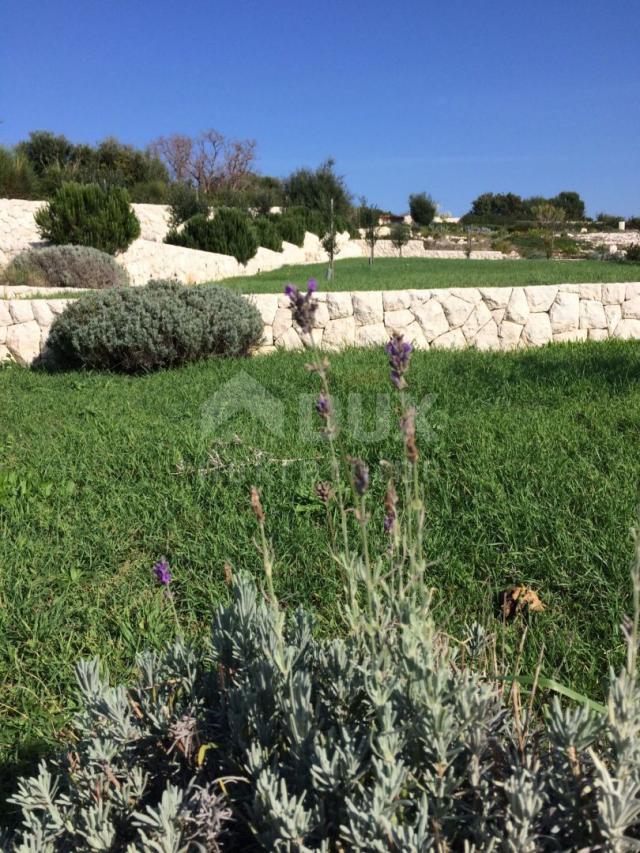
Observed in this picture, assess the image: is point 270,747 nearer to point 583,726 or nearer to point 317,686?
point 317,686

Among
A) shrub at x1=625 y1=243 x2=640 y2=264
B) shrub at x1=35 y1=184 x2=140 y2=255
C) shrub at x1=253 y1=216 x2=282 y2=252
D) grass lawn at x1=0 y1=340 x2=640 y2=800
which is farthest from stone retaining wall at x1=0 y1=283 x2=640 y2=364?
shrub at x1=253 y1=216 x2=282 y2=252

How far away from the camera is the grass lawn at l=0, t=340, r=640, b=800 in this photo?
2.70 m

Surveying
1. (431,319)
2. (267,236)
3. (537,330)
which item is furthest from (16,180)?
(537,330)

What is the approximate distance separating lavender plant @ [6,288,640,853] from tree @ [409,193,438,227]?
2037 inches

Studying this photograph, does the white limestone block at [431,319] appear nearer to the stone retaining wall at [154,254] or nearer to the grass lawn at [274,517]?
the grass lawn at [274,517]

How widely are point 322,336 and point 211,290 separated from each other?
1.50 m

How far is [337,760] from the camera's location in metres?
1.13

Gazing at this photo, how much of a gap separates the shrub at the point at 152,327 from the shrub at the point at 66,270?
647cm

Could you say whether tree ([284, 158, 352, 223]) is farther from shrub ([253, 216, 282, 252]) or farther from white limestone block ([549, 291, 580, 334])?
white limestone block ([549, 291, 580, 334])

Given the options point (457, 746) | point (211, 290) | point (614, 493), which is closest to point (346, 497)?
point (614, 493)

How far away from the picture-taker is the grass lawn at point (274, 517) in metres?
2.70

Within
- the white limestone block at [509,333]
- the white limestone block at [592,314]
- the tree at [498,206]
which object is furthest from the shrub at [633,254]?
the tree at [498,206]

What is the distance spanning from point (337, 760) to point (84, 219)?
59.9ft

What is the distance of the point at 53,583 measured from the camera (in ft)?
10.3
